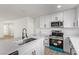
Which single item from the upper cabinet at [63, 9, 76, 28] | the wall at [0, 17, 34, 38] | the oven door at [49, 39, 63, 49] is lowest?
the oven door at [49, 39, 63, 49]

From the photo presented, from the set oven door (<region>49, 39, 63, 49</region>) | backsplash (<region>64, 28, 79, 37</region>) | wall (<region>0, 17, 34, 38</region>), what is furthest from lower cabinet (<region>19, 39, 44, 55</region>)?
backsplash (<region>64, 28, 79, 37</region>)

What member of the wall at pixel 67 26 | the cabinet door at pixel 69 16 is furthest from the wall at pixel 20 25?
the cabinet door at pixel 69 16

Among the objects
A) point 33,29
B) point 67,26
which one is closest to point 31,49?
point 33,29

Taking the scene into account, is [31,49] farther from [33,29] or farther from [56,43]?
[56,43]

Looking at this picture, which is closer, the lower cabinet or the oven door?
the lower cabinet

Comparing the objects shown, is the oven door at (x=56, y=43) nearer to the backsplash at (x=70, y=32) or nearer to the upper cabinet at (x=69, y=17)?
the backsplash at (x=70, y=32)

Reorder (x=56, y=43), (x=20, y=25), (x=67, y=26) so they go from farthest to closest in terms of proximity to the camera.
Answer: (x=56, y=43), (x=67, y=26), (x=20, y=25)

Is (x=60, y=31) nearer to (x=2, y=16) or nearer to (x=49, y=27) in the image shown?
(x=49, y=27)

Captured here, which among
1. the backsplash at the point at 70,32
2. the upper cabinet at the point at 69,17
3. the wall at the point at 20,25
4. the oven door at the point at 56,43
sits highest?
the upper cabinet at the point at 69,17

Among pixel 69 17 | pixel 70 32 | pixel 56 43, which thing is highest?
pixel 69 17

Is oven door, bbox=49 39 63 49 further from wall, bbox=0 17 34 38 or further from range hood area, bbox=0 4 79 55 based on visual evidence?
wall, bbox=0 17 34 38
